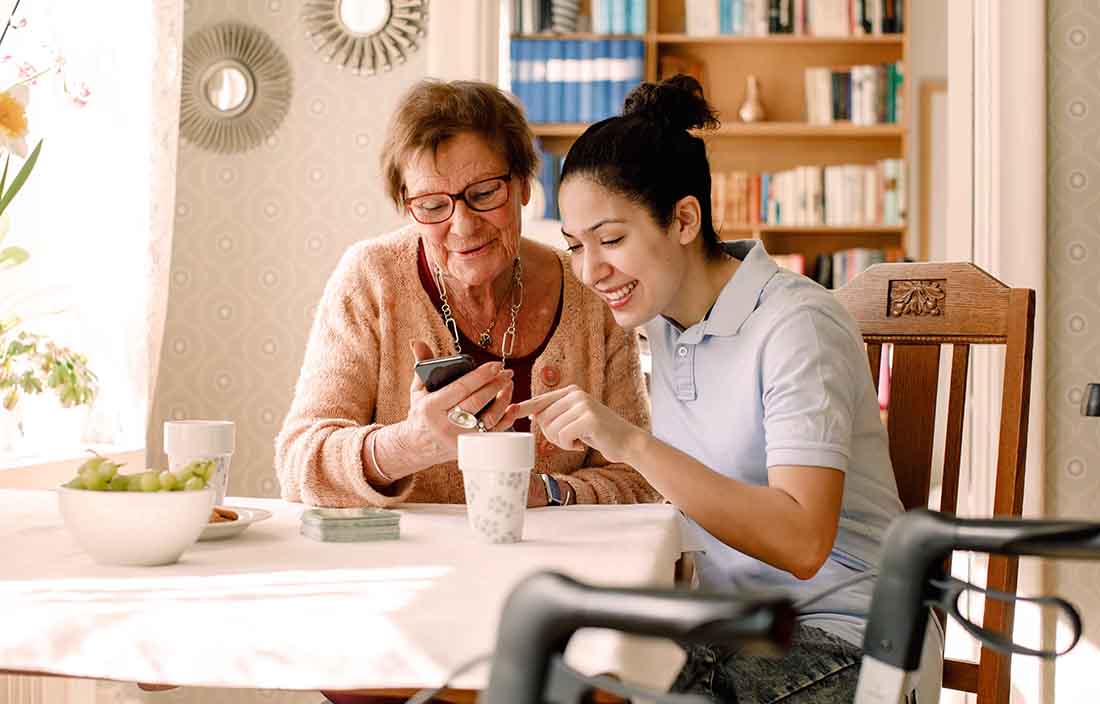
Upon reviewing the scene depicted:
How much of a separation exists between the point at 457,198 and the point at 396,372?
0.31 meters

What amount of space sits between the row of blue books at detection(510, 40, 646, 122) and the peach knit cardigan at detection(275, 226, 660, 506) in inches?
135

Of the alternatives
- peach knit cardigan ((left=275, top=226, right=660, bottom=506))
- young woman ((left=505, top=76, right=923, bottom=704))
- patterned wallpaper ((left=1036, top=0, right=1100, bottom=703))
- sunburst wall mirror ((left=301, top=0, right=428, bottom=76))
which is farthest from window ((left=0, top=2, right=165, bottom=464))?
patterned wallpaper ((left=1036, top=0, right=1100, bottom=703))

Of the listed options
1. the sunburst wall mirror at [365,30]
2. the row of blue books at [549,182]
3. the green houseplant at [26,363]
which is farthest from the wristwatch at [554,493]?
the row of blue books at [549,182]

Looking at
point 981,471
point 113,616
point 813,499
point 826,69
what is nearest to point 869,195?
point 826,69

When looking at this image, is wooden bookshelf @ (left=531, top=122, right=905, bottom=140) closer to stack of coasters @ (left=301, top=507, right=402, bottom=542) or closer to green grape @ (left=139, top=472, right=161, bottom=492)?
stack of coasters @ (left=301, top=507, right=402, bottom=542)

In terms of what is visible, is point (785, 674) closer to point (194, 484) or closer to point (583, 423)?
point (583, 423)

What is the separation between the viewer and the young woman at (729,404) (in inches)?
54.3

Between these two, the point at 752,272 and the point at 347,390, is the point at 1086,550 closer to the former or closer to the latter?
the point at 752,272

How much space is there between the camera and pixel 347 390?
6.04 feet

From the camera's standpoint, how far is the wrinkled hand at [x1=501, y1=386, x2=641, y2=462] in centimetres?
137

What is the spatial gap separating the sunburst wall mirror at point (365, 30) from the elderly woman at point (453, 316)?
4.85 ft

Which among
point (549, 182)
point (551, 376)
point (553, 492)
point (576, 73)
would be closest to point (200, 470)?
point (553, 492)

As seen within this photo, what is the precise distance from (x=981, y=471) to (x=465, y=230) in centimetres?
174

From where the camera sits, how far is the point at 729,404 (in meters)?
1.58
